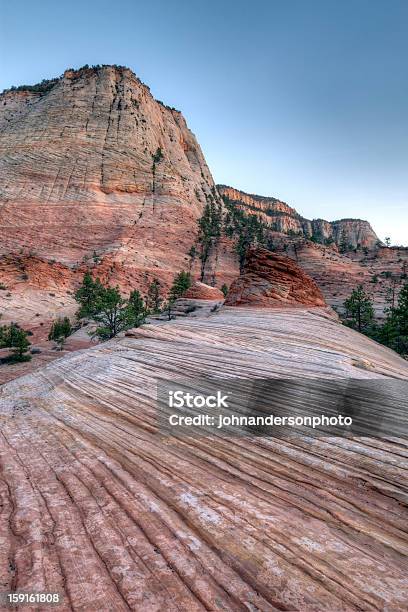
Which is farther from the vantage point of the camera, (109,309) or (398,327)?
(398,327)

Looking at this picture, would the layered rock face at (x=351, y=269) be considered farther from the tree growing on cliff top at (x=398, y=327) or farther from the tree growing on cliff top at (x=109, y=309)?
the tree growing on cliff top at (x=109, y=309)

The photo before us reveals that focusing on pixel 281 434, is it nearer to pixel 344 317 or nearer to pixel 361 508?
pixel 361 508

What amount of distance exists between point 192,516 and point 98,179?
238ft

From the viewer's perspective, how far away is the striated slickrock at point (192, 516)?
6.72 feet

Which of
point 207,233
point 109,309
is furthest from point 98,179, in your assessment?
point 109,309

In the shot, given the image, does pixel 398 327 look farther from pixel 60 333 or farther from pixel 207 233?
pixel 207 233

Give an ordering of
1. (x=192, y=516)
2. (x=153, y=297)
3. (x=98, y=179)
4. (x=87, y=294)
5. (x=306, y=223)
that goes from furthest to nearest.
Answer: (x=306, y=223) < (x=98, y=179) < (x=153, y=297) < (x=87, y=294) < (x=192, y=516)

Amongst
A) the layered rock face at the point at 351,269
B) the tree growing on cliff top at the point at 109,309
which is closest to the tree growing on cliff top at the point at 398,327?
the layered rock face at the point at 351,269

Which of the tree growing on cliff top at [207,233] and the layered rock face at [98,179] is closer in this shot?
the layered rock face at [98,179]

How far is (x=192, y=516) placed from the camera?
280cm

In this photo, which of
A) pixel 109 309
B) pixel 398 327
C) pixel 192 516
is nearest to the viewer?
pixel 192 516

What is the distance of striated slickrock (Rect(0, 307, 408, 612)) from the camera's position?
6.72 ft

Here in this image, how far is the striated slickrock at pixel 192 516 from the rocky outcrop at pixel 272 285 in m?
8.55

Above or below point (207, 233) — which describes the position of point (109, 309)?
below
